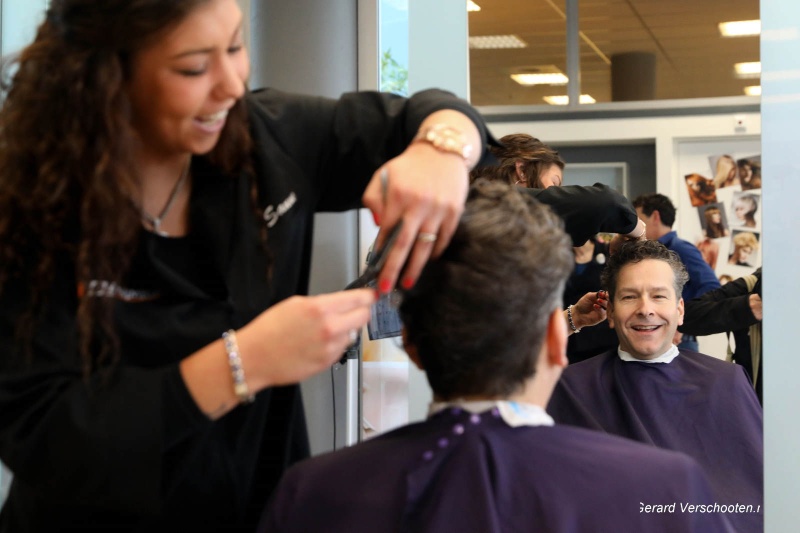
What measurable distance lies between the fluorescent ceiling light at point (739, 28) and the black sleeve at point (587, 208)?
503 millimetres

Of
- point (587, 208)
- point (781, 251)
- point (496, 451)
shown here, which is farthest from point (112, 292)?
point (781, 251)

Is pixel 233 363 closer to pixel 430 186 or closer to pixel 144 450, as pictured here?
pixel 144 450

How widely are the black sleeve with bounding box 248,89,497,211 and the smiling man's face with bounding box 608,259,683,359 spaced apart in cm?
148

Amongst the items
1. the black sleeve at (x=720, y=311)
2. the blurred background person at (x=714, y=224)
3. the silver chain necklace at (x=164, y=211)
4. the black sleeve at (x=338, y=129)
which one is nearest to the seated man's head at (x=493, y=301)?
the black sleeve at (x=338, y=129)

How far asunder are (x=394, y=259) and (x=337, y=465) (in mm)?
445

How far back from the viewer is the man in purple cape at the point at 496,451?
4.06 feet

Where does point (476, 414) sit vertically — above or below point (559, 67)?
below

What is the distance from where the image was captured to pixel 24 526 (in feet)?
3.73

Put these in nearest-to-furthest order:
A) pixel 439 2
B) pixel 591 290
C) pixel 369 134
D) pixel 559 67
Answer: pixel 369 134 < pixel 439 2 < pixel 591 290 < pixel 559 67

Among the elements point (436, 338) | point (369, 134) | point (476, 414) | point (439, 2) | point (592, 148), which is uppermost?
point (439, 2)

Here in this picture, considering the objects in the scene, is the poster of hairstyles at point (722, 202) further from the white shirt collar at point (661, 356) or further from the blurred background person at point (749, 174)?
the white shirt collar at point (661, 356)

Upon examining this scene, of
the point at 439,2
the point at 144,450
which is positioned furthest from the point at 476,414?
the point at 439,2

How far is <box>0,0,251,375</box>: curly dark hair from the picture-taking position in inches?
39.8

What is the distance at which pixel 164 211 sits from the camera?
115cm
